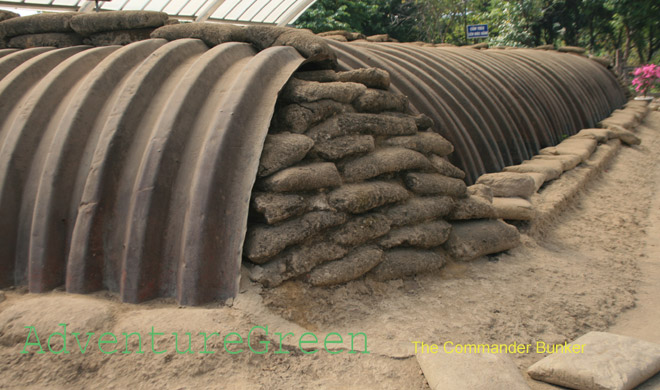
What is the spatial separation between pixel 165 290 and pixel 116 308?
0.71ft

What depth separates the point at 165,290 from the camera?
225cm

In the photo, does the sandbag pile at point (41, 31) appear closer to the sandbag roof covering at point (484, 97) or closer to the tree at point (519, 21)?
the sandbag roof covering at point (484, 97)

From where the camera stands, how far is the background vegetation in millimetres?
17656

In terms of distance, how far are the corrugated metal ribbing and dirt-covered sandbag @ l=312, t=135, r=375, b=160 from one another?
319mm

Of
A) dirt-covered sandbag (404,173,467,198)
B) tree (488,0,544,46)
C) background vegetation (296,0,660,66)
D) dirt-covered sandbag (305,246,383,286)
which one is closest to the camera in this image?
dirt-covered sandbag (305,246,383,286)

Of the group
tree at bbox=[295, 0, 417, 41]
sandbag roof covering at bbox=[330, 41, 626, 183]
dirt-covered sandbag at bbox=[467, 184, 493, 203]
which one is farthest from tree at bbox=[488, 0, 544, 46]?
dirt-covered sandbag at bbox=[467, 184, 493, 203]

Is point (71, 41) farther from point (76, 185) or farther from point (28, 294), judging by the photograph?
point (28, 294)

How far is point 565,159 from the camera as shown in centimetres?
528

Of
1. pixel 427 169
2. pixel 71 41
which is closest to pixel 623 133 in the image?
pixel 427 169

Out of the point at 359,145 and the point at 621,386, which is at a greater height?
the point at 359,145

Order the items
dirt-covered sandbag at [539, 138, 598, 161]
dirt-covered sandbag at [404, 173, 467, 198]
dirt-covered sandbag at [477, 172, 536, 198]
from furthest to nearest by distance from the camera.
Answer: dirt-covered sandbag at [539, 138, 598, 161]
dirt-covered sandbag at [477, 172, 536, 198]
dirt-covered sandbag at [404, 173, 467, 198]

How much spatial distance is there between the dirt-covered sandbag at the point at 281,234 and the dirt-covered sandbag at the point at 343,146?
342mm

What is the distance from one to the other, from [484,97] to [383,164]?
2880 millimetres

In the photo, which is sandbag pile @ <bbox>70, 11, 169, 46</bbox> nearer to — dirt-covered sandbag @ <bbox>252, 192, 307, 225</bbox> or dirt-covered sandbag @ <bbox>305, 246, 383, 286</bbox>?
dirt-covered sandbag @ <bbox>252, 192, 307, 225</bbox>
